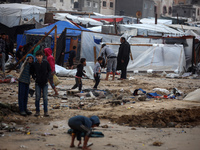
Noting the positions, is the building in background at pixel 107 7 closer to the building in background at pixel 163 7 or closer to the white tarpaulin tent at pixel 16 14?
the building in background at pixel 163 7

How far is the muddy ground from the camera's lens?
4906 millimetres

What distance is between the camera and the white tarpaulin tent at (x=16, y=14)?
26.1 metres

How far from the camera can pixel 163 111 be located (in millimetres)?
6863

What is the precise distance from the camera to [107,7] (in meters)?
56.6

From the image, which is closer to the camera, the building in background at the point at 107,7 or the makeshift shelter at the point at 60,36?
the makeshift shelter at the point at 60,36

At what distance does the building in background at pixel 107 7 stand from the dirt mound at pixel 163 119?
1959 inches

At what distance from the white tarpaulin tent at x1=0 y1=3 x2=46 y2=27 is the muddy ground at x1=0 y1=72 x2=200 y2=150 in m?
18.0

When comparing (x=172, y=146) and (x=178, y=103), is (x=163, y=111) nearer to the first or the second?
(x=178, y=103)

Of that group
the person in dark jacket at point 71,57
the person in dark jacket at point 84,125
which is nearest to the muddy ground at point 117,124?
the person in dark jacket at point 84,125

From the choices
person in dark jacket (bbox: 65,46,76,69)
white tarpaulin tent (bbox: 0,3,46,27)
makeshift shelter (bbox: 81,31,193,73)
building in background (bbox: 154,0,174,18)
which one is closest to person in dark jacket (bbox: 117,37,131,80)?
person in dark jacket (bbox: 65,46,76,69)

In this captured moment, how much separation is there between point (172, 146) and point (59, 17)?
23.9 metres

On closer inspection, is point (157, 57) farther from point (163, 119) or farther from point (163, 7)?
point (163, 7)

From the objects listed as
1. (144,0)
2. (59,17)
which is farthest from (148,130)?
(144,0)

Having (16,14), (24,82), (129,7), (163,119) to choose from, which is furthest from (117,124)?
(129,7)
